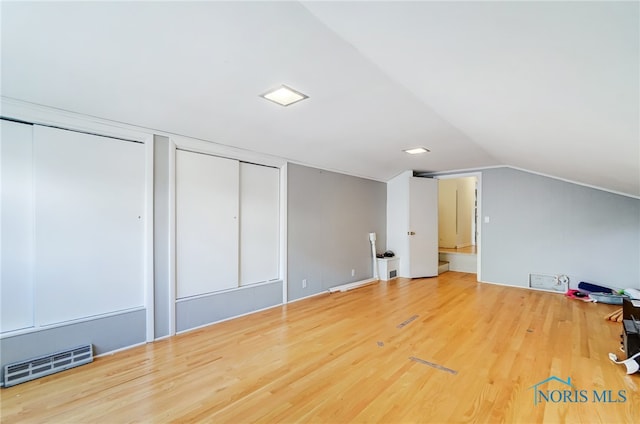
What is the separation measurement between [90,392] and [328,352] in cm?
184

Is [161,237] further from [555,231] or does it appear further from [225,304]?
[555,231]

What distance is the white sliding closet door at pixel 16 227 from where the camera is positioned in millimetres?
2107

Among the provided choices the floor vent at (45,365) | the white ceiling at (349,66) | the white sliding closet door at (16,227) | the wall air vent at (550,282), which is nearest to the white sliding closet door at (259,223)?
the white ceiling at (349,66)

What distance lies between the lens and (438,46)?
1.43 meters

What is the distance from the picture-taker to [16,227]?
2.16 metres

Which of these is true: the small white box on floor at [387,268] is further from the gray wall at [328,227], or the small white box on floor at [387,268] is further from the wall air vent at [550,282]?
the wall air vent at [550,282]

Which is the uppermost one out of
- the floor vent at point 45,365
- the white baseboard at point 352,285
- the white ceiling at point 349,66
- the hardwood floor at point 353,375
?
the white ceiling at point 349,66

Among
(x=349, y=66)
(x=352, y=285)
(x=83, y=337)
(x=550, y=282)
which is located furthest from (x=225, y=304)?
(x=550, y=282)

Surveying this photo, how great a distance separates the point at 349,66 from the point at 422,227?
4656 mm

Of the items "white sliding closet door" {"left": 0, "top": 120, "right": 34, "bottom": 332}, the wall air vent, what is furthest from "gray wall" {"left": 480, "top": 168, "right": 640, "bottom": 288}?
"white sliding closet door" {"left": 0, "top": 120, "right": 34, "bottom": 332}

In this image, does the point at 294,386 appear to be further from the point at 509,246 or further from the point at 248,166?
the point at 509,246

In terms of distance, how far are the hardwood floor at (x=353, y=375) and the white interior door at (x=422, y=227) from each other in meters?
2.33

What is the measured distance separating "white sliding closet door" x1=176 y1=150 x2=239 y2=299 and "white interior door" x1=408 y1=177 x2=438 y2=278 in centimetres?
381

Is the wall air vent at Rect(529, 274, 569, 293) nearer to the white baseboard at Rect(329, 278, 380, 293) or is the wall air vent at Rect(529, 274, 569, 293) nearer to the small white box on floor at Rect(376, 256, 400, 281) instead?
the small white box on floor at Rect(376, 256, 400, 281)
